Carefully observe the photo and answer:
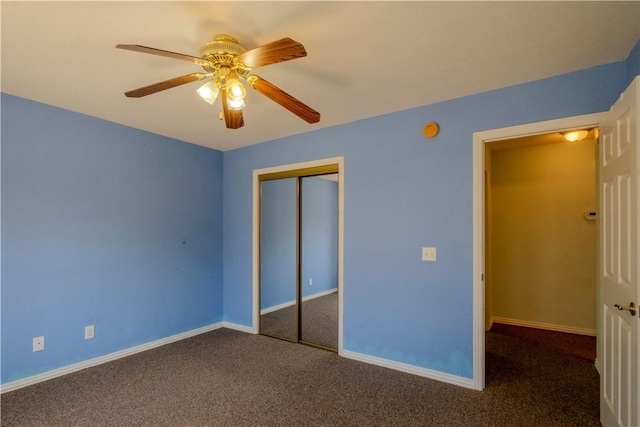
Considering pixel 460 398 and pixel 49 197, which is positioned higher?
pixel 49 197

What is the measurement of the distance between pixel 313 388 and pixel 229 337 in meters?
1.60

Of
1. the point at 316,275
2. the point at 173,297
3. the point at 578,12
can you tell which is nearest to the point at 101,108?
the point at 173,297

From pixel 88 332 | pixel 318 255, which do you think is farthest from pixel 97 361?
pixel 318 255

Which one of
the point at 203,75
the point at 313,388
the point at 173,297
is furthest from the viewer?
the point at 173,297

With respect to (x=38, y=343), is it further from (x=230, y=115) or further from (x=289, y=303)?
(x=230, y=115)

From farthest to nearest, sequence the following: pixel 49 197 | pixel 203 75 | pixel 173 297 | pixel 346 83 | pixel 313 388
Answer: pixel 173 297, pixel 49 197, pixel 313 388, pixel 346 83, pixel 203 75

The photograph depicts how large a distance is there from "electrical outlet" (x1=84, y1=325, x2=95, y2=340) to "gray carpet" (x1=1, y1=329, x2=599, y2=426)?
0.98 feet

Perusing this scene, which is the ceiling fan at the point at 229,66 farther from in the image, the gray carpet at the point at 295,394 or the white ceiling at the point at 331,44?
the gray carpet at the point at 295,394

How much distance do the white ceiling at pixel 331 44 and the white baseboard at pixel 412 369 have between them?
2347mm

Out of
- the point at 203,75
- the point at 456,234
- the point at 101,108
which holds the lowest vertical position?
the point at 456,234

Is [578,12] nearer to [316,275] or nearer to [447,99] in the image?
[447,99]

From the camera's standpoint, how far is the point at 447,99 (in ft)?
8.75

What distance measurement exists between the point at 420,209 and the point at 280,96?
5.32 feet

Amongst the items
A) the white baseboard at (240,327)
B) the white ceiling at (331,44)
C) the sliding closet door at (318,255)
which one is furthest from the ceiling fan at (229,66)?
the white baseboard at (240,327)
